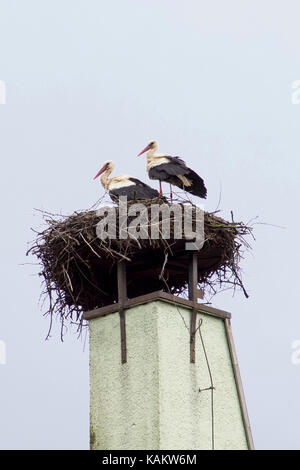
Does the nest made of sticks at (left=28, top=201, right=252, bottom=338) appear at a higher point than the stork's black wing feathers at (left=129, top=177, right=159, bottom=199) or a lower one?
lower

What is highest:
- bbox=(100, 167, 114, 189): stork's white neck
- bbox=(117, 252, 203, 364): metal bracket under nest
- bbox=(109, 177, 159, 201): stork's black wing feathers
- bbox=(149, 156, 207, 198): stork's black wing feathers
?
bbox=(100, 167, 114, 189): stork's white neck

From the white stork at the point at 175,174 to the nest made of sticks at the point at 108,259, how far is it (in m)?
1.19

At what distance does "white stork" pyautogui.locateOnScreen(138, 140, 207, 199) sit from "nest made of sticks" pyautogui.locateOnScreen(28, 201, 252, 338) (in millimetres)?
1187

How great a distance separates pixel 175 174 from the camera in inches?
557

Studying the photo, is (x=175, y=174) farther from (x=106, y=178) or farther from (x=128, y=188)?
(x=106, y=178)

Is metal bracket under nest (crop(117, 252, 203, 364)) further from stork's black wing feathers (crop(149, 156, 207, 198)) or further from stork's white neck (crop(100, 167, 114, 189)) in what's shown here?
stork's white neck (crop(100, 167, 114, 189))

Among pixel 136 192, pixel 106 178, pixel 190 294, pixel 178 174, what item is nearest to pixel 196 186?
pixel 178 174

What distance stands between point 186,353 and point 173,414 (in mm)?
790

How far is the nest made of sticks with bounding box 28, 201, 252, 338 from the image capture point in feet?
40.2

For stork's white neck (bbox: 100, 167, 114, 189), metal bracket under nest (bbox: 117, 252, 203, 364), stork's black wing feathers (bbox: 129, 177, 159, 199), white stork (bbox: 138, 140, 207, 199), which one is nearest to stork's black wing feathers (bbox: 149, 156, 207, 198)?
white stork (bbox: 138, 140, 207, 199)

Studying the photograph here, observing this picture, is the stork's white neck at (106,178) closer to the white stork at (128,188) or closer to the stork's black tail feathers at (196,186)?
the white stork at (128,188)

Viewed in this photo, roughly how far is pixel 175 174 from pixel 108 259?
1935mm
